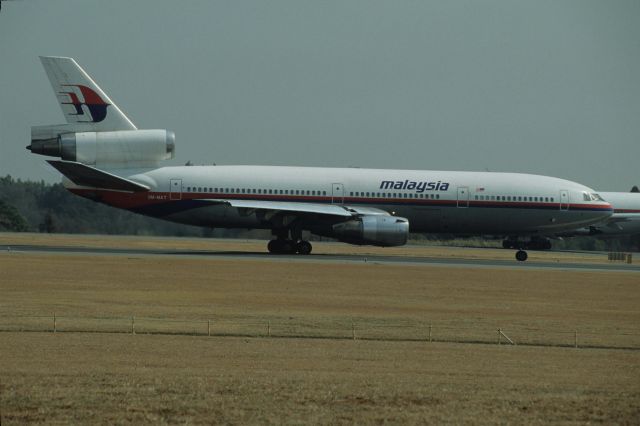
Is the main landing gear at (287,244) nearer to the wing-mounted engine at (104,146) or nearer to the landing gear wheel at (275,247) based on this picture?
the landing gear wheel at (275,247)

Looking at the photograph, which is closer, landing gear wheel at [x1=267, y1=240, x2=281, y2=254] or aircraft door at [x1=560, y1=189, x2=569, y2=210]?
landing gear wheel at [x1=267, y1=240, x2=281, y2=254]

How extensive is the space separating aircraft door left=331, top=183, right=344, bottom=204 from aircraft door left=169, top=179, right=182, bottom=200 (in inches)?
340

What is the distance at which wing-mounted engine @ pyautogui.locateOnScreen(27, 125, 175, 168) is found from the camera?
184 ft

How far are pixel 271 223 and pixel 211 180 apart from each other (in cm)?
414

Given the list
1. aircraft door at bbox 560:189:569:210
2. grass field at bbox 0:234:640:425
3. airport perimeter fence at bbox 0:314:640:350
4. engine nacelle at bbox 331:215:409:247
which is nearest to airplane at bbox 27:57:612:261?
engine nacelle at bbox 331:215:409:247

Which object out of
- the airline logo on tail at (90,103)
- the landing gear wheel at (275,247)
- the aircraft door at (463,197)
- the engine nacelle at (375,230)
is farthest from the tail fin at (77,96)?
the aircraft door at (463,197)

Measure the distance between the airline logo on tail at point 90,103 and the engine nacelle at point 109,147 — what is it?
104cm

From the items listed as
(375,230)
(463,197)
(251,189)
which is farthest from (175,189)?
(463,197)

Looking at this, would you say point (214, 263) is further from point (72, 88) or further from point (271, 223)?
point (72, 88)

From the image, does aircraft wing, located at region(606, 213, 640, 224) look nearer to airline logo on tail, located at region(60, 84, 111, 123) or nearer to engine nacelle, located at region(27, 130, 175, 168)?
engine nacelle, located at region(27, 130, 175, 168)

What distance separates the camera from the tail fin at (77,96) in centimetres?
5662

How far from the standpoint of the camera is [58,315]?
1219 inches

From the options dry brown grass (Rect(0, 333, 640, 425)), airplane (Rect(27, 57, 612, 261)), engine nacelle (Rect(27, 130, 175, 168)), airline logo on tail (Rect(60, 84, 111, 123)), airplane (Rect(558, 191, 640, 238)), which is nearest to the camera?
dry brown grass (Rect(0, 333, 640, 425))

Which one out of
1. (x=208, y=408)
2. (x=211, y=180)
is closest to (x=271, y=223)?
(x=211, y=180)
